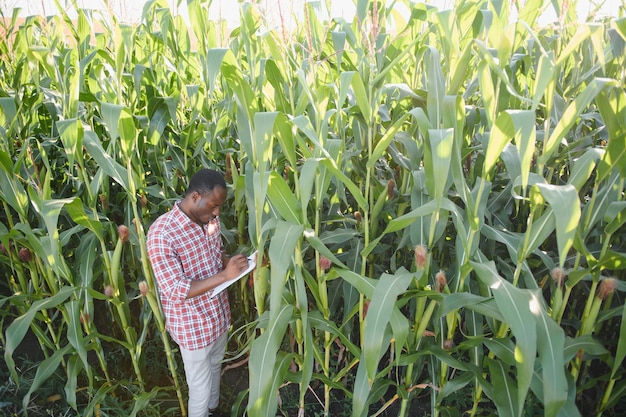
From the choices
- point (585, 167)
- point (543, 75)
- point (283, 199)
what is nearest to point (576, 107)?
point (543, 75)

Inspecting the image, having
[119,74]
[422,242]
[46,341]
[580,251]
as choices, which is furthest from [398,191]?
[46,341]

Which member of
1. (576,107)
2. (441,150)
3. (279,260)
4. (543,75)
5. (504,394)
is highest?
(543,75)

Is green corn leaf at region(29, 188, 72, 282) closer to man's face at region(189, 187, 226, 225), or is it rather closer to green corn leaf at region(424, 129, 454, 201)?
man's face at region(189, 187, 226, 225)

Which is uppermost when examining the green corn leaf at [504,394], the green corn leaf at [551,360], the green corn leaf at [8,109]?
the green corn leaf at [8,109]

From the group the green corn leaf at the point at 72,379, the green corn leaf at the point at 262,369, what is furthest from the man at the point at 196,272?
the green corn leaf at the point at 72,379

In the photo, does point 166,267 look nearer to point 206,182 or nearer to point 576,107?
point 206,182

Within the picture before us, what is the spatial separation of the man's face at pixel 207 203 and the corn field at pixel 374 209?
167 millimetres

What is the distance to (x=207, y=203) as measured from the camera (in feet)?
7.38

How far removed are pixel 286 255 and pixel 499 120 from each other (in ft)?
2.67

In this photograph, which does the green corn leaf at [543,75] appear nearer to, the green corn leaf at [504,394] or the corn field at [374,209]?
the corn field at [374,209]

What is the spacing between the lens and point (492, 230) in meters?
1.96

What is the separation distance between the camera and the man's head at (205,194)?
7.32ft

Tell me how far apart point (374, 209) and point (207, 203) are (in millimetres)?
738

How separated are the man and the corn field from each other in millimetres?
123
